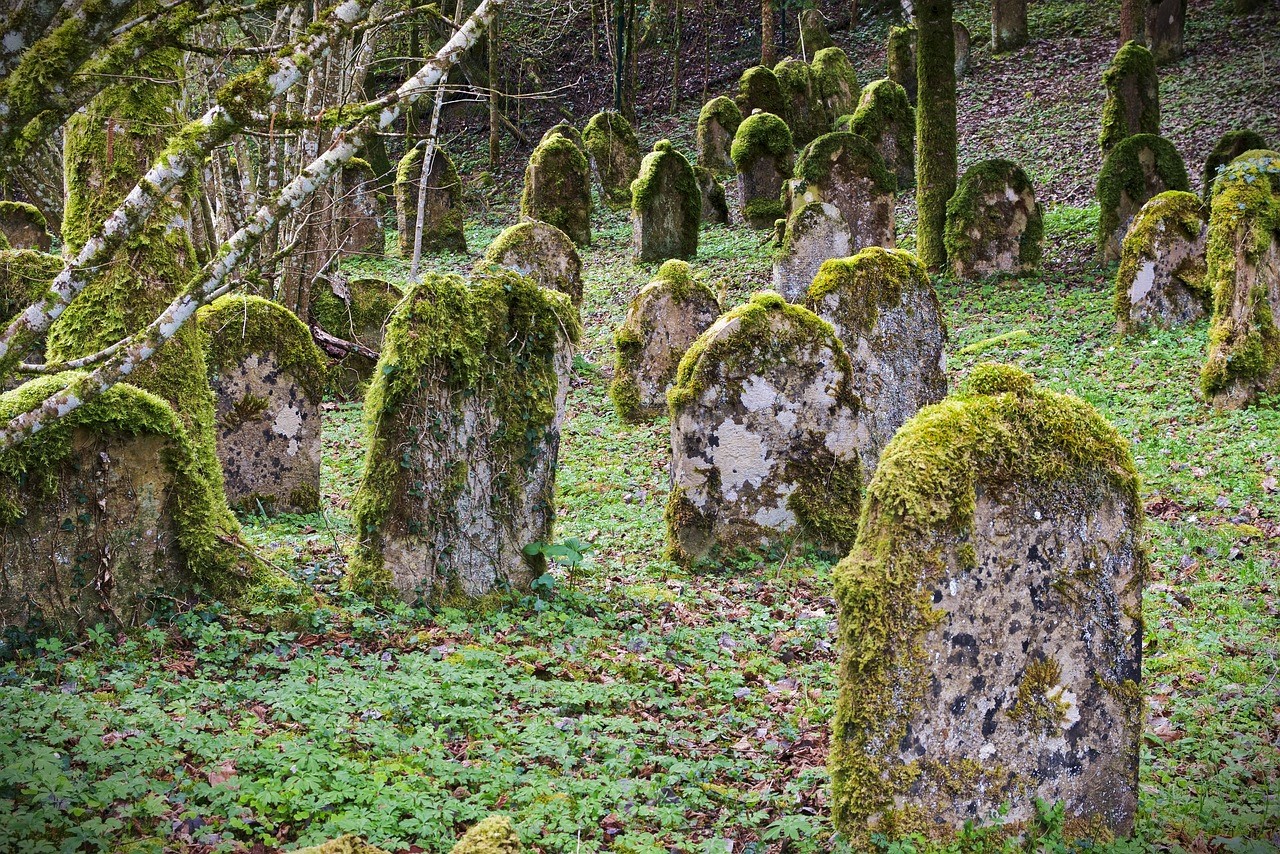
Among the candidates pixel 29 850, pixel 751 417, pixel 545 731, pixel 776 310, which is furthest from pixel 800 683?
pixel 29 850

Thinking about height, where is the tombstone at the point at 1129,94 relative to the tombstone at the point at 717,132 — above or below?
below

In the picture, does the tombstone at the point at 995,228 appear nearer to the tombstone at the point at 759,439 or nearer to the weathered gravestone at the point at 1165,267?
the weathered gravestone at the point at 1165,267

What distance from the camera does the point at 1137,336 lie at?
41.5ft

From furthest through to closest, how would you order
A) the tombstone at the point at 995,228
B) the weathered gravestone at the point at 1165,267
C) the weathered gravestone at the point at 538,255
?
the tombstone at the point at 995,228 → the weathered gravestone at the point at 538,255 → the weathered gravestone at the point at 1165,267

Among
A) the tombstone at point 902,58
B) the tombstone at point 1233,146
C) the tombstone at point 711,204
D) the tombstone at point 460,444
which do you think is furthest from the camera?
the tombstone at point 902,58

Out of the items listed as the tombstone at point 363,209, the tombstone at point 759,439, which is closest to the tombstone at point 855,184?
the tombstone at point 759,439

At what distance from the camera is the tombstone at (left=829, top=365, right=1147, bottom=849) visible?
3.94m

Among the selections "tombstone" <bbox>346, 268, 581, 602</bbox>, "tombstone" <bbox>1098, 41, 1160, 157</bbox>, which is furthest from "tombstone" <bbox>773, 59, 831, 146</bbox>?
"tombstone" <bbox>346, 268, 581, 602</bbox>

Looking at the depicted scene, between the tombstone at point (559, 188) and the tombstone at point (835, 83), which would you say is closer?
the tombstone at point (559, 188)

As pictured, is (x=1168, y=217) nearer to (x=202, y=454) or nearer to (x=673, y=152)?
(x=673, y=152)

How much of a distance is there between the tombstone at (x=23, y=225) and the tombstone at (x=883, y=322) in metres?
14.8

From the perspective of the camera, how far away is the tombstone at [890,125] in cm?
2144

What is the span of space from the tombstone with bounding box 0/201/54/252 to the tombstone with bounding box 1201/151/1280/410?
59.1 ft

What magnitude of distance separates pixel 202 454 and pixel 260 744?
8.64ft
